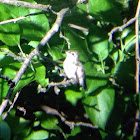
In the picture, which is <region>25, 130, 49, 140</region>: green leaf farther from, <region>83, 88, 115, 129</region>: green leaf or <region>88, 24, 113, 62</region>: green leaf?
<region>88, 24, 113, 62</region>: green leaf

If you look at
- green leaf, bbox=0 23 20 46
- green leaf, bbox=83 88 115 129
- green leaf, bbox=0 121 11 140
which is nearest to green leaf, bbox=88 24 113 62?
green leaf, bbox=83 88 115 129

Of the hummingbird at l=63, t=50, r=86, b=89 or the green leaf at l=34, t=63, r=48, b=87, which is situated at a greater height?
the hummingbird at l=63, t=50, r=86, b=89

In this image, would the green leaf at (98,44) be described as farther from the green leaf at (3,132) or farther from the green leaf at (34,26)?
the green leaf at (3,132)

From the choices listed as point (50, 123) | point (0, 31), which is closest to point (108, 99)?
point (50, 123)

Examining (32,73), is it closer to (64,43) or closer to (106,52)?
(64,43)

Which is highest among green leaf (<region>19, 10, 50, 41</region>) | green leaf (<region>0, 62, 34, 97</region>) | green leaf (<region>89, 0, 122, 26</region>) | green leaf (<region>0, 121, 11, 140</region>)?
green leaf (<region>89, 0, 122, 26</region>)

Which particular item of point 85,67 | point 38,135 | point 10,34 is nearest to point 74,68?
point 85,67

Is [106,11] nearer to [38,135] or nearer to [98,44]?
[98,44]

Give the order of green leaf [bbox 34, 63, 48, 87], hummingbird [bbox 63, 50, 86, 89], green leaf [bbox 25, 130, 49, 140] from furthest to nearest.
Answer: green leaf [bbox 25, 130, 49, 140] < green leaf [bbox 34, 63, 48, 87] < hummingbird [bbox 63, 50, 86, 89]
